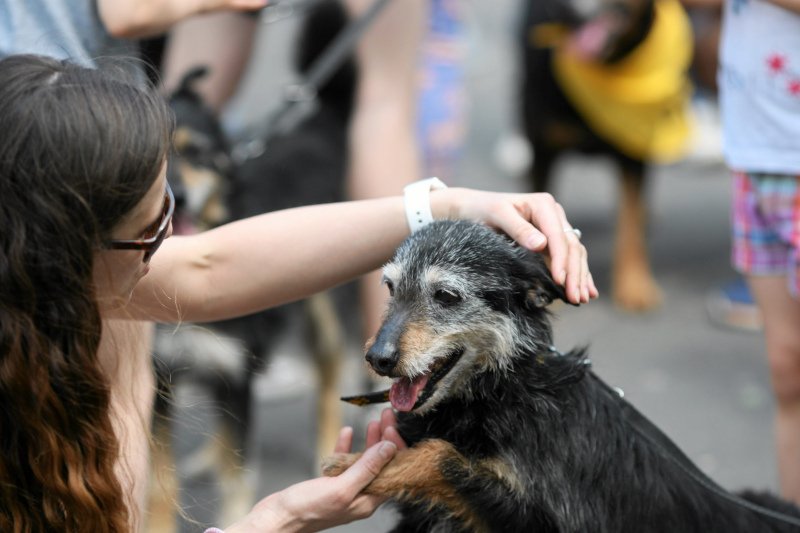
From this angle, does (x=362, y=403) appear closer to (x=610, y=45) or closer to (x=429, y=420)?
(x=429, y=420)

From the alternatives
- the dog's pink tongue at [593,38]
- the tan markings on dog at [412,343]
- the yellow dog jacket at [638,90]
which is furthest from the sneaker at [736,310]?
the tan markings on dog at [412,343]

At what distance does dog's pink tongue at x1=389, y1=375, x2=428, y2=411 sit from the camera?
2.01 metres

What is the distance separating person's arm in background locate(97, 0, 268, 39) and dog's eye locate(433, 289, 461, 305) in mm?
834

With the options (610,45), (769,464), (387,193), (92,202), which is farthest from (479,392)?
(610,45)

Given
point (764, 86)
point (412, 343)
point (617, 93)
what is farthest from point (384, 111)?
point (617, 93)

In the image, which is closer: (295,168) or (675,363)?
(295,168)

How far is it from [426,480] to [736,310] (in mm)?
3600

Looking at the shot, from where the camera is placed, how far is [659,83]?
5.20 meters

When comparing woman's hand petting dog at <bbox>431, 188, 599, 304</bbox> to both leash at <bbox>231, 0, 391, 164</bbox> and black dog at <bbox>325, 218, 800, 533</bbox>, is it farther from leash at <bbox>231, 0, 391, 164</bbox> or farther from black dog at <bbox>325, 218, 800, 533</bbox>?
leash at <bbox>231, 0, 391, 164</bbox>

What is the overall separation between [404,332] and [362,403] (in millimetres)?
187

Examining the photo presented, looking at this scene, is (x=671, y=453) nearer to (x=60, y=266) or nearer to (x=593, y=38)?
(x=60, y=266)

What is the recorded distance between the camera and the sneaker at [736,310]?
16.8 ft

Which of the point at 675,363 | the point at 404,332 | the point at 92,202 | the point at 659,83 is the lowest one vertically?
the point at 675,363

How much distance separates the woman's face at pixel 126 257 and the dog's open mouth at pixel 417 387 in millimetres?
520
